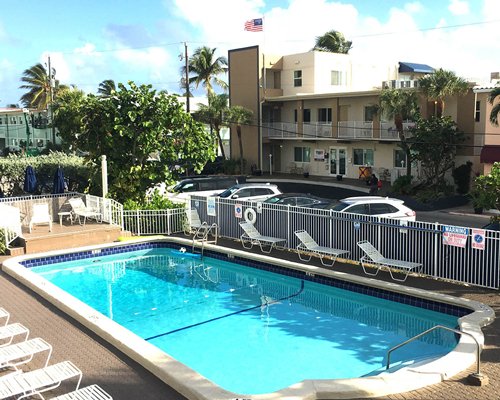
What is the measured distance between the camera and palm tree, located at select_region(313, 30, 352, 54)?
65.3 m

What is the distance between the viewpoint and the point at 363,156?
39500mm

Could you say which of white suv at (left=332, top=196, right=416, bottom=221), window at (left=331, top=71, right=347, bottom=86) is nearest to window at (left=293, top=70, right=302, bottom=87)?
window at (left=331, top=71, right=347, bottom=86)

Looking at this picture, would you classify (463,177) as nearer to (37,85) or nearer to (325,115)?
(325,115)

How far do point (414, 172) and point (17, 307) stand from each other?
Result: 27.8 meters

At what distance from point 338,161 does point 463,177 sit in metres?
11.4

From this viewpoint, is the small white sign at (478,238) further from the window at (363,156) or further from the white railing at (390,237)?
the window at (363,156)

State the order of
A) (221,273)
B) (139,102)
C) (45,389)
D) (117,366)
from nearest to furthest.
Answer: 1. (45,389)
2. (117,366)
3. (221,273)
4. (139,102)

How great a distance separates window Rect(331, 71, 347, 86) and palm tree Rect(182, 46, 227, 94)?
49.3ft

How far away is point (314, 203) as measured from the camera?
68.3ft

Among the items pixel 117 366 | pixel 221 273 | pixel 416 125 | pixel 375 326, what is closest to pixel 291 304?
pixel 375 326

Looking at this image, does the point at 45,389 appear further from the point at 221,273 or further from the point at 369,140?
the point at 369,140

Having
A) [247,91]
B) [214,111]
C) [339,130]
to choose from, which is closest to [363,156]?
[339,130]

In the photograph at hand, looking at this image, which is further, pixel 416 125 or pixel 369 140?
pixel 369 140

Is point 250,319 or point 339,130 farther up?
point 339,130
